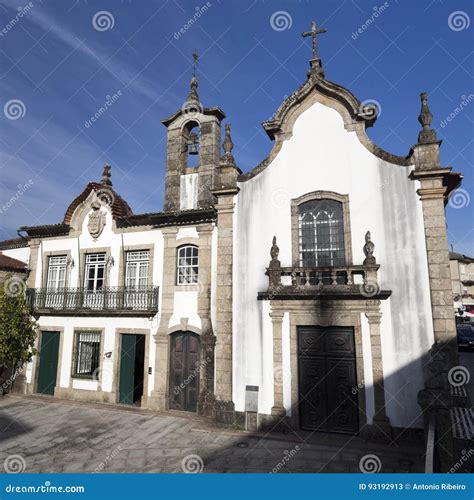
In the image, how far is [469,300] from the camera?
170 ft

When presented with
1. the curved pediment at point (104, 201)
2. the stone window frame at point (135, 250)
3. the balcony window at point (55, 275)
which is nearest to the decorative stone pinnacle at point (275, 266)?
the stone window frame at point (135, 250)

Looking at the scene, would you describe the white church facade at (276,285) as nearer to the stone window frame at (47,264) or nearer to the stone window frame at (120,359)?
the stone window frame at (120,359)

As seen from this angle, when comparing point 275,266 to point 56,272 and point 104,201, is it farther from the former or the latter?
point 56,272

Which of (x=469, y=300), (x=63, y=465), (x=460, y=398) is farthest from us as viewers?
(x=469, y=300)

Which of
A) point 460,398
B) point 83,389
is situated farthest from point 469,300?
point 83,389

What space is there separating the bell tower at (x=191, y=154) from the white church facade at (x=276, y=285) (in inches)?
2.1

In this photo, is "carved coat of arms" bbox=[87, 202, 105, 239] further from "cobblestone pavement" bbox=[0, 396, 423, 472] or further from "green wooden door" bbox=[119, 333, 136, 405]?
"cobblestone pavement" bbox=[0, 396, 423, 472]

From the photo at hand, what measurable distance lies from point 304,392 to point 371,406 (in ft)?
5.68

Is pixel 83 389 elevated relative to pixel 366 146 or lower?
lower

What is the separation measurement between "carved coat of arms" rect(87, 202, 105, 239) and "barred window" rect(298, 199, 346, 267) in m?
8.20

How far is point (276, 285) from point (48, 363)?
1027 centimetres

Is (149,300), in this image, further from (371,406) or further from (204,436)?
(371,406)

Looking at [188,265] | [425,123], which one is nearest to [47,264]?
[188,265]

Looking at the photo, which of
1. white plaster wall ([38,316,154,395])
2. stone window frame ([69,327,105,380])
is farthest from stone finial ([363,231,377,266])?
stone window frame ([69,327,105,380])
